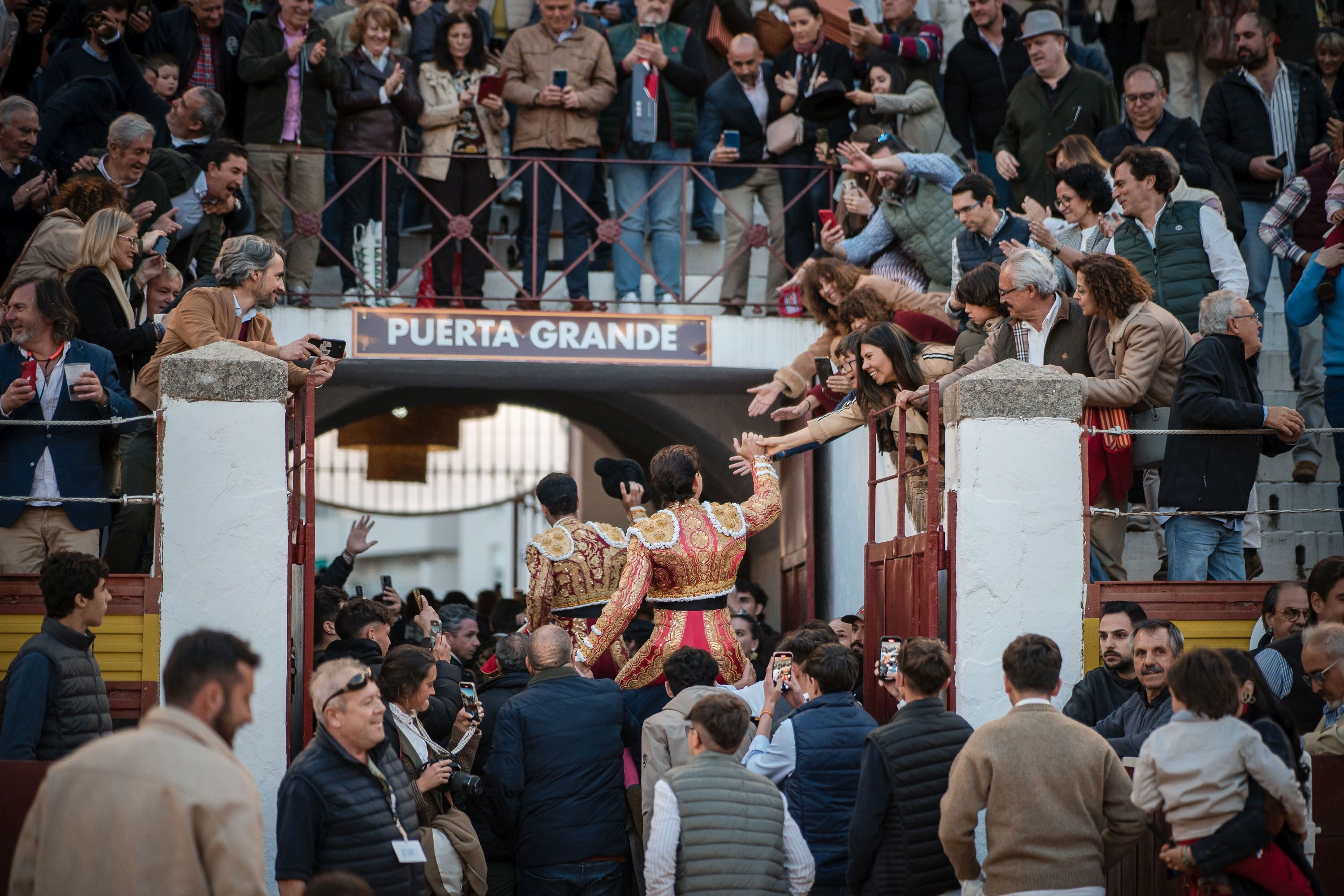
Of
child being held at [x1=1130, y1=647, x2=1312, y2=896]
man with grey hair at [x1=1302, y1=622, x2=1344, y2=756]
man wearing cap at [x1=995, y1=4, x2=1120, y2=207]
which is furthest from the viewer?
man wearing cap at [x1=995, y1=4, x2=1120, y2=207]

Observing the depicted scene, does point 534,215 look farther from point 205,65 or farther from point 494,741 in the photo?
point 494,741

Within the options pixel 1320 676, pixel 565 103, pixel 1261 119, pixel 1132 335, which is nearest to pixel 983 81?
pixel 1261 119

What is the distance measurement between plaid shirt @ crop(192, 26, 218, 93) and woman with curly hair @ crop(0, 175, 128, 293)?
269 centimetres

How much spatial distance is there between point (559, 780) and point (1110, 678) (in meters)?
2.13

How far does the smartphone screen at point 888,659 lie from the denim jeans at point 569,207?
202 inches

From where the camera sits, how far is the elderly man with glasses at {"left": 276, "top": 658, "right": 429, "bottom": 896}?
4488mm

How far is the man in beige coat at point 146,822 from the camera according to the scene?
3289 mm

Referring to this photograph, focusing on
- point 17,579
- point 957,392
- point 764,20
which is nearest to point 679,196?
A: point 764,20

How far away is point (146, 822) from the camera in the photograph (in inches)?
130

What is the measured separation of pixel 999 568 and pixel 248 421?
3.07 m

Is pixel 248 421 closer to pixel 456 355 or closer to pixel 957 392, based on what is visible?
pixel 957 392

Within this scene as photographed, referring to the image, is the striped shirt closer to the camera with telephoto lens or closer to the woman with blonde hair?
the woman with blonde hair

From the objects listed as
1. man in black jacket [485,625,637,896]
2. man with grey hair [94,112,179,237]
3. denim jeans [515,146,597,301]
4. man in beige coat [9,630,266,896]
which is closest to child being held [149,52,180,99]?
man with grey hair [94,112,179,237]

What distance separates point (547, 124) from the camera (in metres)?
10.7
